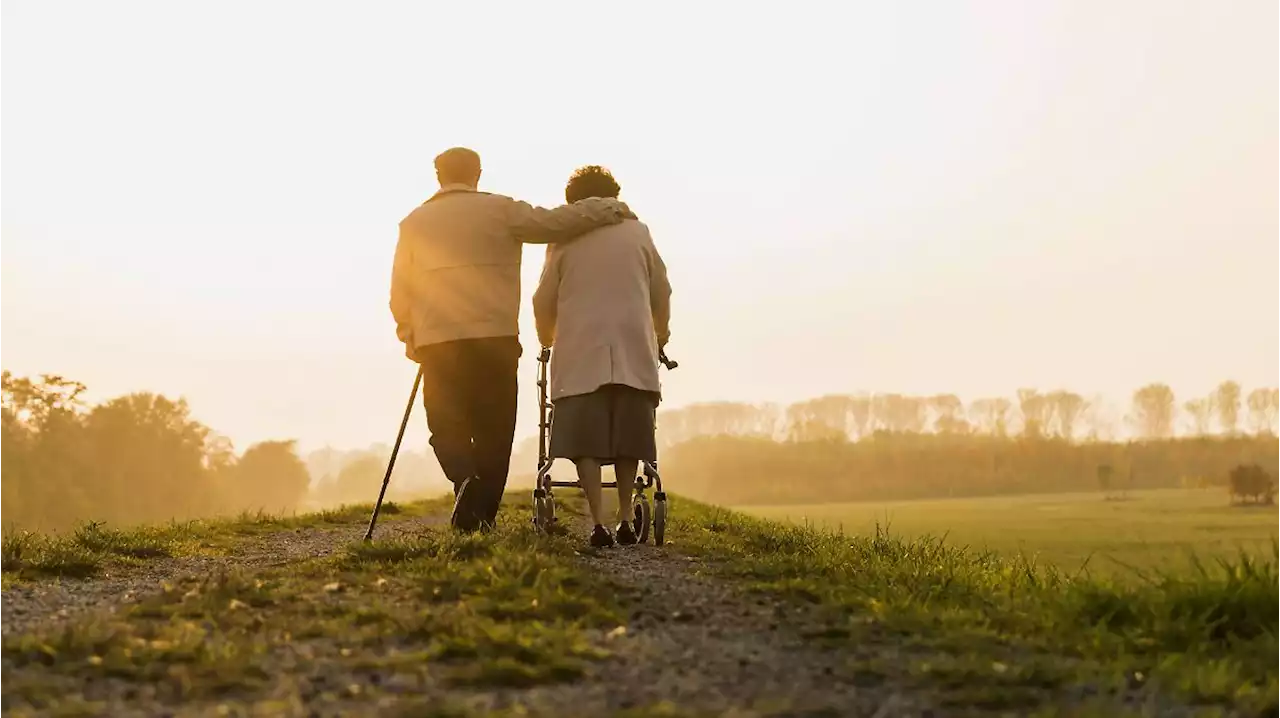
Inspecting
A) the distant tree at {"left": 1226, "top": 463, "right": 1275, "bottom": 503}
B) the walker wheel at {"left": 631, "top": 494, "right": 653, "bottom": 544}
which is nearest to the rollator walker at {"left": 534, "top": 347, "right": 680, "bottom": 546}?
the walker wheel at {"left": 631, "top": 494, "right": 653, "bottom": 544}

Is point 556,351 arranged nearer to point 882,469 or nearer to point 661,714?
point 661,714

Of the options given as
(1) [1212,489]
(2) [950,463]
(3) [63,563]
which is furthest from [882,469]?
(3) [63,563]

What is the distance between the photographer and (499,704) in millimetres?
2641

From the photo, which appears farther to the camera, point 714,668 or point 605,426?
point 605,426

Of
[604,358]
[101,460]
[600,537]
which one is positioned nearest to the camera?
[600,537]

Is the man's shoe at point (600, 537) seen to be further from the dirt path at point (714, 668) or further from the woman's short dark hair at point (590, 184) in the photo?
the woman's short dark hair at point (590, 184)

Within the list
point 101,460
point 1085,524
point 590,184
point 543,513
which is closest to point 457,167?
point 590,184

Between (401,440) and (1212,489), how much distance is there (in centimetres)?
8746

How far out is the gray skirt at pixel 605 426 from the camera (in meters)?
6.62

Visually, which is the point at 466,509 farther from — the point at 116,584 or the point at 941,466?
the point at 941,466

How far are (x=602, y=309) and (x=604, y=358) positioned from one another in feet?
1.13

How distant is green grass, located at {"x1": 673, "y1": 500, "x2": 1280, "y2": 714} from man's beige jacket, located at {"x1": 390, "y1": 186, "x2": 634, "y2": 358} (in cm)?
279

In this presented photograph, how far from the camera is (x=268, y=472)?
79125 millimetres

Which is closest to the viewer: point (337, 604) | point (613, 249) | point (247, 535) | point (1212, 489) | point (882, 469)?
point (337, 604)
